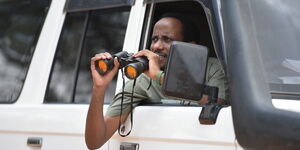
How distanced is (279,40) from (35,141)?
160 cm

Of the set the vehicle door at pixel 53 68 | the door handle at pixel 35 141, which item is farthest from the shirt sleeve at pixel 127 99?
the door handle at pixel 35 141

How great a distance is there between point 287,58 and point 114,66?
2.85 feet

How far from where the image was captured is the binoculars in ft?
8.74

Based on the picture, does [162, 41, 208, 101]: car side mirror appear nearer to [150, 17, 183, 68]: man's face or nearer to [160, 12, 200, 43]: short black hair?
[150, 17, 183, 68]: man's face

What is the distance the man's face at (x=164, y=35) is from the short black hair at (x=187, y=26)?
0.09 ft

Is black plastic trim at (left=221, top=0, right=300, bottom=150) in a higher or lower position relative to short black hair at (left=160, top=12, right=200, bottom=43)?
lower

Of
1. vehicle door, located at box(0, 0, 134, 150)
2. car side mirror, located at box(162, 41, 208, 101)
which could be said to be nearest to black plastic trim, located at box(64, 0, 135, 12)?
vehicle door, located at box(0, 0, 134, 150)

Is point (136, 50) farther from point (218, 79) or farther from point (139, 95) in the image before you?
point (218, 79)

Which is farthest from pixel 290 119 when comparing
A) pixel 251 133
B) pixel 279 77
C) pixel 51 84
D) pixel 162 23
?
pixel 51 84

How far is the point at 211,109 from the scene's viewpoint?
8.71 feet

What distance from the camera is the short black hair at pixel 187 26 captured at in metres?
3.51

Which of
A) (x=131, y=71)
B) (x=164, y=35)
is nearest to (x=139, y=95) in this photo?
(x=164, y=35)

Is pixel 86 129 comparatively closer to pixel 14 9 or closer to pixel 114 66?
pixel 114 66

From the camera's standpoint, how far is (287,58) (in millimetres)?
2572
